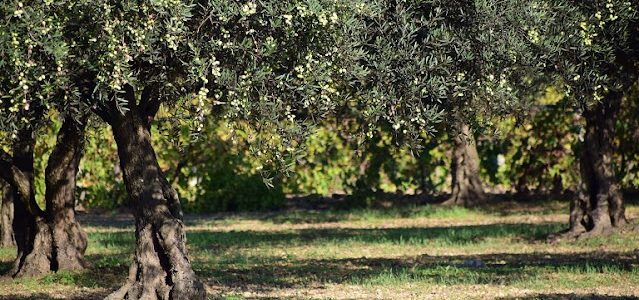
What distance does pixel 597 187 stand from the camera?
59.4ft

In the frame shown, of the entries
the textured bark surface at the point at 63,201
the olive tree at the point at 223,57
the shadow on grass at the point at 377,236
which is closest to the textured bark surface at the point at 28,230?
the textured bark surface at the point at 63,201

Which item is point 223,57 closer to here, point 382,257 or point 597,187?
point 382,257

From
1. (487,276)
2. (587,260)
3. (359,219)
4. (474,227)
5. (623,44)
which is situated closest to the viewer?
(623,44)

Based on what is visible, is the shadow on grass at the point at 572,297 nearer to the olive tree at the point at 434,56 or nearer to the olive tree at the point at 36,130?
the olive tree at the point at 434,56

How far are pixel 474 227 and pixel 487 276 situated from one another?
6.49m

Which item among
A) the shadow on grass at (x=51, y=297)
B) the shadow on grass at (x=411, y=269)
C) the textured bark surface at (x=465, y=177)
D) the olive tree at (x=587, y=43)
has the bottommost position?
the shadow on grass at (x=51, y=297)

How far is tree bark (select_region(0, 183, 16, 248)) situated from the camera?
17984 millimetres

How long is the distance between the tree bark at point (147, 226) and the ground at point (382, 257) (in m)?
0.98

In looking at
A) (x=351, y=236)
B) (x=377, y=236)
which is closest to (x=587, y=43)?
(x=377, y=236)

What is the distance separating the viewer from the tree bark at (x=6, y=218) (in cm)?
1798

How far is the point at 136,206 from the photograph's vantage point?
39.7ft

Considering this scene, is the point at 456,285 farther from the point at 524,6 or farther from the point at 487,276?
the point at 524,6

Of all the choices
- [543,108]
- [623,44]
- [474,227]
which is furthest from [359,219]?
[623,44]

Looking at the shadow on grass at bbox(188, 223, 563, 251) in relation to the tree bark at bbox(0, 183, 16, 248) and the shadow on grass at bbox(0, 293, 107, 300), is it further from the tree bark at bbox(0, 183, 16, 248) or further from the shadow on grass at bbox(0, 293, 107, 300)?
the shadow on grass at bbox(0, 293, 107, 300)
